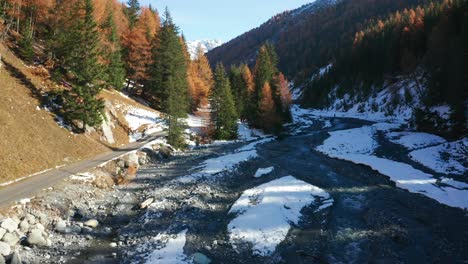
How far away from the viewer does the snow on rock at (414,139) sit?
41.0 m

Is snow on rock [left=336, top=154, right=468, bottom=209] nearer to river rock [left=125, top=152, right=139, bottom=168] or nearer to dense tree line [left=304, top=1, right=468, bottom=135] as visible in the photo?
dense tree line [left=304, top=1, right=468, bottom=135]

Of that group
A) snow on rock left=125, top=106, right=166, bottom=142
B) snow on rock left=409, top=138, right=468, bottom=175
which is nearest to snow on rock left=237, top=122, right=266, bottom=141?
snow on rock left=125, top=106, right=166, bottom=142

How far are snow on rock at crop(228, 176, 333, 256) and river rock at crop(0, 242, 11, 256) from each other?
33.2 ft

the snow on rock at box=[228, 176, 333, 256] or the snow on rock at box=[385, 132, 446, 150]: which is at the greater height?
the snow on rock at box=[385, 132, 446, 150]

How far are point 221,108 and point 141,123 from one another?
13271 millimetres

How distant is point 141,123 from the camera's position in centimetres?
5353

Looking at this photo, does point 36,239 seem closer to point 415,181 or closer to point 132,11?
point 415,181

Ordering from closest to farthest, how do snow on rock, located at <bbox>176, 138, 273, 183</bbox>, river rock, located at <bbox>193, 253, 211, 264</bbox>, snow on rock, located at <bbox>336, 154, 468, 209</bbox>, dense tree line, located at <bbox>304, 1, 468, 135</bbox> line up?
river rock, located at <bbox>193, 253, 211, 264</bbox>
snow on rock, located at <bbox>336, 154, 468, 209</bbox>
snow on rock, located at <bbox>176, 138, 273, 183</bbox>
dense tree line, located at <bbox>304, 1, 468, 135</bbox>

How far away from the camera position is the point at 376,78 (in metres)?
97.2

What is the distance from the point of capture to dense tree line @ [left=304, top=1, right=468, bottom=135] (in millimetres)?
44938

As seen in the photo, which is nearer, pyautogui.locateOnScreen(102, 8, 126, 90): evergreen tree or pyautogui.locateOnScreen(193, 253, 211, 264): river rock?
pyautogui.locateOnScreen(193, 253, 211, 264): river rock

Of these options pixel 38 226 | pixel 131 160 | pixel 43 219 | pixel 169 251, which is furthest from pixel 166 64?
pixel 169 251

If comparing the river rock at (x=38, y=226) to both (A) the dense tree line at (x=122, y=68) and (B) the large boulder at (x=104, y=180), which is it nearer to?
(B) the large boulder at (x=104, y=180)

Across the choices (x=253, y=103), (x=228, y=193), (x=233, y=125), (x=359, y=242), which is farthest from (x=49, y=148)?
(x=253, y=103)
